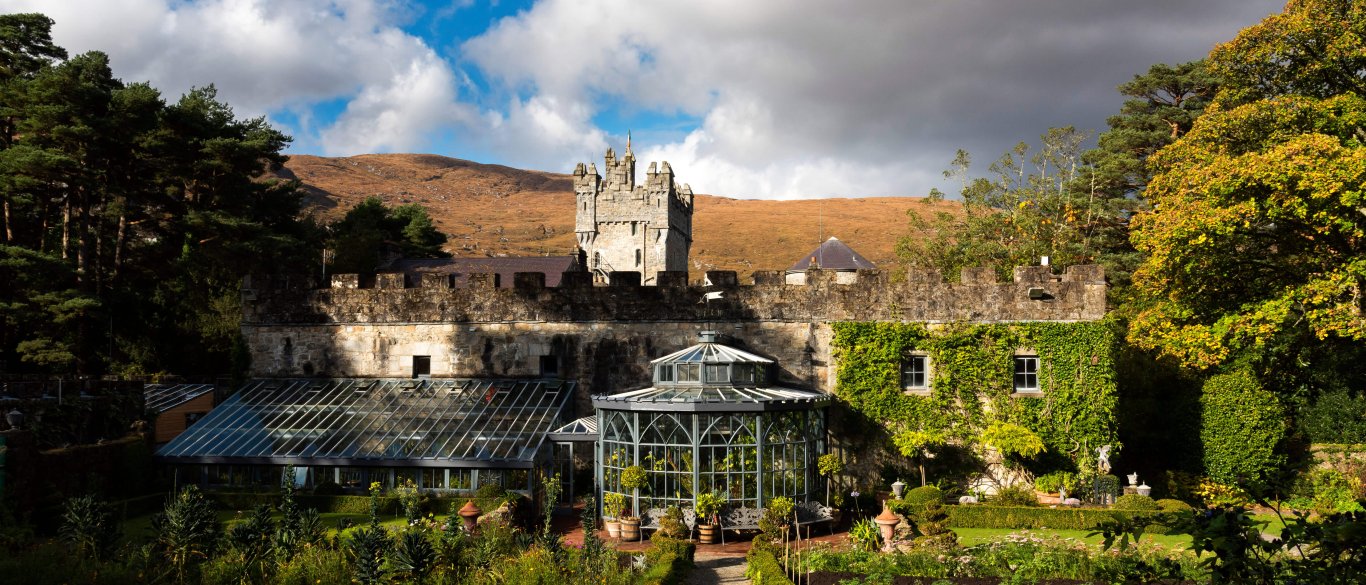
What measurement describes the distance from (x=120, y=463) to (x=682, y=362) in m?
12.1

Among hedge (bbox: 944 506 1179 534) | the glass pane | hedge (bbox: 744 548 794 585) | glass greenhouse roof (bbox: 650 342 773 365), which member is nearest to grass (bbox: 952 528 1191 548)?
→ hedge (bbox: 944 506 1179 534)

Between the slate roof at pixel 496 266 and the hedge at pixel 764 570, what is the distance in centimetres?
3308

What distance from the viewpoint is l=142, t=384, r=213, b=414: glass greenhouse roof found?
75.6 feet

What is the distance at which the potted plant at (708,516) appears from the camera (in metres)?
17.5

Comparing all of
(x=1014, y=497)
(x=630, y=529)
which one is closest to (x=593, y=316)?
(x=630, y=529)

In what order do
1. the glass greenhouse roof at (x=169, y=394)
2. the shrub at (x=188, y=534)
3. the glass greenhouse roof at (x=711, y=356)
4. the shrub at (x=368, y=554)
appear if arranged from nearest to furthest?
1. the shrub at (x=368, y=554)
2. the shrub at (x=188, y=534)
3. the glass greenhouse roof at (x=711, y=356)
4. the glass greenhouse roof at (x=169, y=394)

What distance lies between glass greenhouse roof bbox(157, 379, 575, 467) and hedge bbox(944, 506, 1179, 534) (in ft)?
29.1

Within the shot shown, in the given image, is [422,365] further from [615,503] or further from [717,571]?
[717,571]

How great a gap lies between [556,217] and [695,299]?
12739cm

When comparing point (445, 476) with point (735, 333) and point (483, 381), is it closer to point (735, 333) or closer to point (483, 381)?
point (483, 381)

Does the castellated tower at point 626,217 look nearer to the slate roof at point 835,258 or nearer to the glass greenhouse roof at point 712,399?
the slate roof at point 835,258

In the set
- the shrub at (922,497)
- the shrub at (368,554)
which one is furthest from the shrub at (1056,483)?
the shrub at (368,554)

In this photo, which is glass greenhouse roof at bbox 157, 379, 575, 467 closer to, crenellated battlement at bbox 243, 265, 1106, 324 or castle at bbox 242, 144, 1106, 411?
castle at bbox 242, 144, 1106, 411

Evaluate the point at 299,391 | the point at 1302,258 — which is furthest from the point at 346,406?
the point at 1302,258
